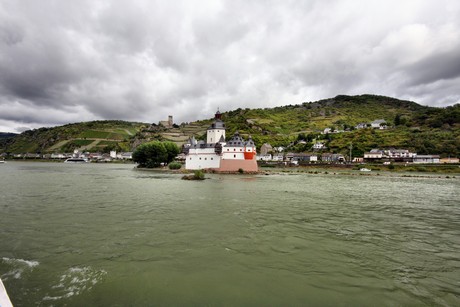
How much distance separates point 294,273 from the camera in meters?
7.47

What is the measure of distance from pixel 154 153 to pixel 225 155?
73.4ft

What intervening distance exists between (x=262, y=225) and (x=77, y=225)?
863 centimetres

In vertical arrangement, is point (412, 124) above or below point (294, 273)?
above

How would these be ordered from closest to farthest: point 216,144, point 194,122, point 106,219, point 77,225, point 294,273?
point 294,273
point 77,225
point 106,219
point 216,144
point 194,122

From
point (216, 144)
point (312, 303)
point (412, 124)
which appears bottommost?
point (312, 303)

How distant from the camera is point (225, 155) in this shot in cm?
5897

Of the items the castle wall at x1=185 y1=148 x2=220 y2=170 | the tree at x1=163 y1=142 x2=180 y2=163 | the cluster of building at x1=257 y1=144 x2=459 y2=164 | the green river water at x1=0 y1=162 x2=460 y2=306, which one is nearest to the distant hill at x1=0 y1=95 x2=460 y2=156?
the cluster of building at x1=257 y1=144 x2=459 y2=164

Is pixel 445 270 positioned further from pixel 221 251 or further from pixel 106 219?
pixel 106 219

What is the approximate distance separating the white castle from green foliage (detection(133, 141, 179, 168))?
27.8 ft

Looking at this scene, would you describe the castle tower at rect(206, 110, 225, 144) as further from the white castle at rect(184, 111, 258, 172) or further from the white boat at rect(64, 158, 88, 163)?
the white boat at rect(64, 158, 88, 163)

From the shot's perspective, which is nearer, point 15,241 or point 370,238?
point 15,241

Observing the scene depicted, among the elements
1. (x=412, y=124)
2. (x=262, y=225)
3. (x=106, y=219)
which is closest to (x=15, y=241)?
(x=106, y=219)

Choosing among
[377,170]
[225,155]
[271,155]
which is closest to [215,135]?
[225,155]

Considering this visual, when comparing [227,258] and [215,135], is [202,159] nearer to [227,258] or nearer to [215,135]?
[215,135]
